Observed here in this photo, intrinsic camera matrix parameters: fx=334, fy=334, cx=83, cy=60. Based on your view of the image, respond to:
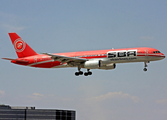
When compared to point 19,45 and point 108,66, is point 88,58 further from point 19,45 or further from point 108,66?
point 19,45

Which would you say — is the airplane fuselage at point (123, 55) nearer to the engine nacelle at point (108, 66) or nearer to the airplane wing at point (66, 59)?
the airplane wing at point (66, 59)

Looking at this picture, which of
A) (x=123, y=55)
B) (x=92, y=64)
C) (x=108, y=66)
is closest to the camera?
(x=123, y=55)

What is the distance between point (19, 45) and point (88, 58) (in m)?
22.3

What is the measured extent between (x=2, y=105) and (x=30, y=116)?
52.1ft

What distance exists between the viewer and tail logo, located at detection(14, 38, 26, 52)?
9266 centimetres

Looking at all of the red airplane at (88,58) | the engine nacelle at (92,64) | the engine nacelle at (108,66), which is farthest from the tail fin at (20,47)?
the engine nacelle at (108,66)

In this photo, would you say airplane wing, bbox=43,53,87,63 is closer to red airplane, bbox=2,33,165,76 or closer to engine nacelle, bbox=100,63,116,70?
red airplane, bbox=2,33,165,76

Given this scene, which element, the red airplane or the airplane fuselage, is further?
the red airplane

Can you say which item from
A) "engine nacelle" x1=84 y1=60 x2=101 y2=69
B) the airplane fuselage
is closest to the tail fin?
the airplane fuselage

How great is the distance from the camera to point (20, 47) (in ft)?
305

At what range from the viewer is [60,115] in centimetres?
13400

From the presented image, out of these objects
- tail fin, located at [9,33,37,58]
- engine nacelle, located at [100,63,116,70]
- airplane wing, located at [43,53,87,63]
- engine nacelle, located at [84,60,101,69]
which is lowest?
engine nacelle, located at [84,60,101,69]

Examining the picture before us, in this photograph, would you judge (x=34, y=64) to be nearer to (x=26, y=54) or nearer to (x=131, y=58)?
(x=26, y=54)

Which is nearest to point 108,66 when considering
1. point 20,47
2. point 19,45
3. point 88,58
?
point 88,58
